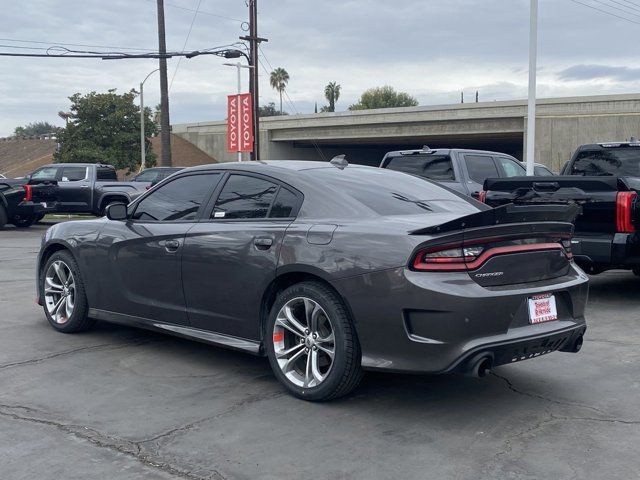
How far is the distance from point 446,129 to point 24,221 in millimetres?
35052

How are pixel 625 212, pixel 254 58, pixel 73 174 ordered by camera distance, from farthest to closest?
pixel 254 58 < pixel 73 174 < pixel 625 212

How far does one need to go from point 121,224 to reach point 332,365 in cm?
264

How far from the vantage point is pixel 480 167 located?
13.7 m

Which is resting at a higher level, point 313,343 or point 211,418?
point 313,343

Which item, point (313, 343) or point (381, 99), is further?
point (381, 99)

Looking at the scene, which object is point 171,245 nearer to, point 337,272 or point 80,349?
point 80,349

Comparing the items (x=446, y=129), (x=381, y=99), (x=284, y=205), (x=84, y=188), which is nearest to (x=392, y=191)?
(x=284, y=205)

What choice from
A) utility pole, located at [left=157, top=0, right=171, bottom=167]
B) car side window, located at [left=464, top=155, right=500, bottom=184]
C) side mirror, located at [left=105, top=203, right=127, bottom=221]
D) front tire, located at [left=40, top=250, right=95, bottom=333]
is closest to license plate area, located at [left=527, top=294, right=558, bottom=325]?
side mirror, located at [left=105, top=203, right=127, bottom=221]

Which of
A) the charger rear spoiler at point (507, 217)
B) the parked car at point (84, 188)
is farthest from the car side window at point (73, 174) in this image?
the charger rear spoiler at point (507, 217)

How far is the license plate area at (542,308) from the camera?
4.80 metres

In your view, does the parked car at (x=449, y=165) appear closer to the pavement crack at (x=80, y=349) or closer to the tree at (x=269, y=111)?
the pavement crack at (x=80, y=349)

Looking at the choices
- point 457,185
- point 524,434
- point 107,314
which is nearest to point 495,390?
point 524,434

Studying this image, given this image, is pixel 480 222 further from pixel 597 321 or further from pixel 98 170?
pixel 98 170

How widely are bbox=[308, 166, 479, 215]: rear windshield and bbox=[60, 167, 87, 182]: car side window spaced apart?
738 inches
